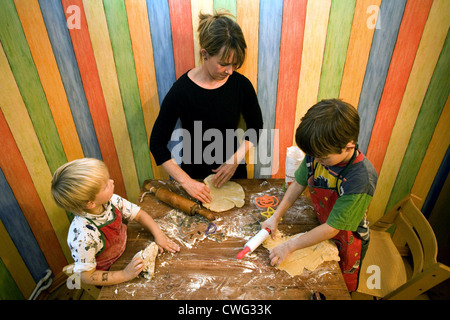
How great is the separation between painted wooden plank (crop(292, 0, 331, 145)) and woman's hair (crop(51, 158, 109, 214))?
50.4 inches

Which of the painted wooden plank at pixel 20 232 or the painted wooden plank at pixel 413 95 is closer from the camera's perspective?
the painted wooden plank at pixel 413 95

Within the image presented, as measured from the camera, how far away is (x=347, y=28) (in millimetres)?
1503

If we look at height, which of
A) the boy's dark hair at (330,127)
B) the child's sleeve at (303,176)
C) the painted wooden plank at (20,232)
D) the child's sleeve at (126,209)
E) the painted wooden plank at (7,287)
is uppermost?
the boy's dark hair at (330,127)

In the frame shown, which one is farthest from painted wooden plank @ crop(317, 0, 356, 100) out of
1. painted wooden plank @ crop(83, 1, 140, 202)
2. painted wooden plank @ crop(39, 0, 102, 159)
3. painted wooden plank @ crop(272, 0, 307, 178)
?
painted wooden plank @ crop(39, 0, 102, 159)

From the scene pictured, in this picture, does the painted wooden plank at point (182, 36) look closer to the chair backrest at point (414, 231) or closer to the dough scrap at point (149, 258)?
the dough scrap at point (149, 258)

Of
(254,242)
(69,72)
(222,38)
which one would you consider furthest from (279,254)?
(69,72)

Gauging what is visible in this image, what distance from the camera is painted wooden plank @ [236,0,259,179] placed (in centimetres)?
Answer: 146

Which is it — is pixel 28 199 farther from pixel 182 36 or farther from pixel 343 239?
pixel 343 239

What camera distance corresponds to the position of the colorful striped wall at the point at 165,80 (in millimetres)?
1460

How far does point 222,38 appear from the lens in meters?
1.25

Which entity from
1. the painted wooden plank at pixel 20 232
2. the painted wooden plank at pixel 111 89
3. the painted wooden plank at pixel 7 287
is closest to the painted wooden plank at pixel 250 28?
the painted wooden plank at pixel 111 89

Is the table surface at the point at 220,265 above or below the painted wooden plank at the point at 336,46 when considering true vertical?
below

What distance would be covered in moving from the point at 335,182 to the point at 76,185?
108 centimetres

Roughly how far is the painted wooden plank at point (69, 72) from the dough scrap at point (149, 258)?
1.00 meters
